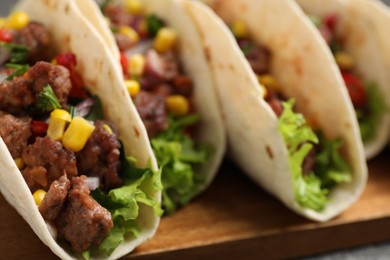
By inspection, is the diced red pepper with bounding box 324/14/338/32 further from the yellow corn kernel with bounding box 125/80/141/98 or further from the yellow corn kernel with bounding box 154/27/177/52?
the yellow corn kernel with bounding box 125/80/141/98

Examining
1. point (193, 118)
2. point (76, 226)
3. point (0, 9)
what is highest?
point (76, 226)

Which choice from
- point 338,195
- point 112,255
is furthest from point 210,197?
point 112,255

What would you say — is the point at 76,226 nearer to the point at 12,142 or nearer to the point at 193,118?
the point at 12,142

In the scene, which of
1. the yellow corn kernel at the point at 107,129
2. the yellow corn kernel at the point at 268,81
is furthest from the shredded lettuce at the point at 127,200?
the yellow corn kernel at the point at 268,81

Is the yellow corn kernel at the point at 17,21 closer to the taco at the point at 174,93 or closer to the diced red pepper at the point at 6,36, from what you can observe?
the diced red pepper at the point at 6,36

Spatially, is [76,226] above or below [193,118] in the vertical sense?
above

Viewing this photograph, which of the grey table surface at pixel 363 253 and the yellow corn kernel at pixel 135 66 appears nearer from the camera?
the grey table surface at pixel 363 253
